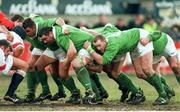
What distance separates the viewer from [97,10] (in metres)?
31.4

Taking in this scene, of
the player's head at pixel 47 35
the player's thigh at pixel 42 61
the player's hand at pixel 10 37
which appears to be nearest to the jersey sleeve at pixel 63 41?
the player's head at pixel 47 35

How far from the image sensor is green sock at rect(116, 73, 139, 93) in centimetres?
1559

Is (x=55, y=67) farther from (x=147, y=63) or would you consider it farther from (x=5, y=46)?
(x=147, y=63)

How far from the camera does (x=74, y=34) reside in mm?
15094

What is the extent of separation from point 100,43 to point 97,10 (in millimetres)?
16911

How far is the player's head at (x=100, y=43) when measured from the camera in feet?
47.8

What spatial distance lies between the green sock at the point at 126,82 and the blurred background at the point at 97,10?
1474cm

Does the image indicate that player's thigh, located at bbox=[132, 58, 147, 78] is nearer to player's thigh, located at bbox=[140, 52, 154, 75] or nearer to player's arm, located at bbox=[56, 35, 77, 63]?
player's thigh, located at bbox=[140, 52, 154, 75]

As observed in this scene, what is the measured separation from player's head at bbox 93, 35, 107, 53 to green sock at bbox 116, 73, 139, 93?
4.06ft

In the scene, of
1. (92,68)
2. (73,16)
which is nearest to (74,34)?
(92,68)

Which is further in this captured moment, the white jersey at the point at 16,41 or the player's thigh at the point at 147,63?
the white jersey at the point at 16,41

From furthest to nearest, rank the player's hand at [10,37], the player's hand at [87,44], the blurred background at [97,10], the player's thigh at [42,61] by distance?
the blurred background at [97,10] → the player's thigh at [42,61] → the player's hand at [10,37] → the player's hand at [87,44]

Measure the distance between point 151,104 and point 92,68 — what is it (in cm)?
148

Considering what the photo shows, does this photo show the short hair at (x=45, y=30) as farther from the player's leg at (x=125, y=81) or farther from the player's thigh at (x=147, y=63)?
the player's thigh at (x=147, y=63)
